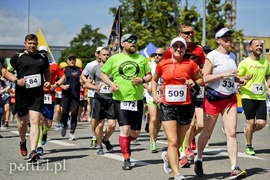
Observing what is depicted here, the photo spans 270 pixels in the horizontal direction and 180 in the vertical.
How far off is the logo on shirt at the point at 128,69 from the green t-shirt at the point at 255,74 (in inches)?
93.4

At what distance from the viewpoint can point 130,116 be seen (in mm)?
8430

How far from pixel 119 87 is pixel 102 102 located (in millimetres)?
2322

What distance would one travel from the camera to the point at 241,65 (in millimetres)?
9977

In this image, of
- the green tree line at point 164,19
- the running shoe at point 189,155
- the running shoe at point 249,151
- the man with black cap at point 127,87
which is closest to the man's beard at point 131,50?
the man with black cap at point 127,87

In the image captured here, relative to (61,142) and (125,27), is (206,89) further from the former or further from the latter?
(125,27)

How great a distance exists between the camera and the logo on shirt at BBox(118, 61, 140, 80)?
27.7 feet

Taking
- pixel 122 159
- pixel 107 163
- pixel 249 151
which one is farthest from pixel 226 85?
pixel 249 151

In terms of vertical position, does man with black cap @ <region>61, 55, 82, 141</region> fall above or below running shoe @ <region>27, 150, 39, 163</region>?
above

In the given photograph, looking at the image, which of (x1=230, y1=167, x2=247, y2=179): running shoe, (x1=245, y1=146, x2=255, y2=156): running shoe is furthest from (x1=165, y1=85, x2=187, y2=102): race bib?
(x1=245, y1=146, x2=255, y2=156): running shoe

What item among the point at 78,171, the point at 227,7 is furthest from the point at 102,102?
the point at 227,7

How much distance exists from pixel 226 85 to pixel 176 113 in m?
0.86

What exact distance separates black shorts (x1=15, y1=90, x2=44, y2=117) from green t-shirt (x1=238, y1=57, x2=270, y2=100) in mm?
3565

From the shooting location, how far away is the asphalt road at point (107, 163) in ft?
25.0

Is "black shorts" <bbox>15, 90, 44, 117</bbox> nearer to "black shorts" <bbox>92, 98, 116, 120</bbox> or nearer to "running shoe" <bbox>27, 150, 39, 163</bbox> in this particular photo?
"running shoe" <bbox>27, 150, 39, 163</bbox>
